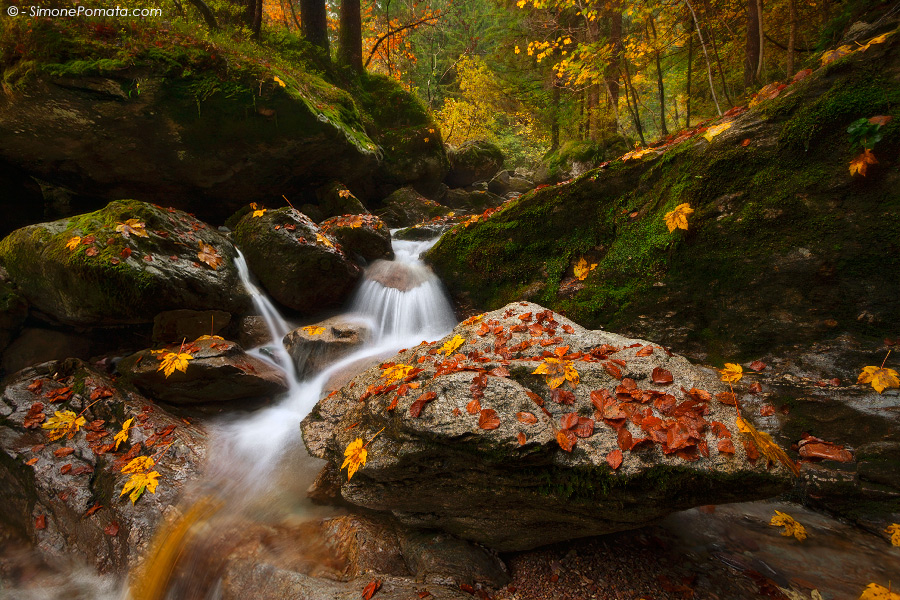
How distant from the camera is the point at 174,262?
4.68m

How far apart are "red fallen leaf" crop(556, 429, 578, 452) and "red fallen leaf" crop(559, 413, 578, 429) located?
2.0 inches

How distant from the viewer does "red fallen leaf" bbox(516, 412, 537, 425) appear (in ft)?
6.96

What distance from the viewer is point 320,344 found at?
17.3ft

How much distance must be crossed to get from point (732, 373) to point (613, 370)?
1751 mm

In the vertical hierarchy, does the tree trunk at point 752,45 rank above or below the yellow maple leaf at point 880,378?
above

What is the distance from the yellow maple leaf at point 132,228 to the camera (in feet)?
14.5

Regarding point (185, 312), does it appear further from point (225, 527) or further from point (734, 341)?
point (734, 341)

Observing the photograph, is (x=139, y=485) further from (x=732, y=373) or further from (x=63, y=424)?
(x=732, y=373)

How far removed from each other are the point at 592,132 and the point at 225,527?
13662 millimetres

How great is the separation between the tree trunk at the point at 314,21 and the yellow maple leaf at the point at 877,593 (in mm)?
13569

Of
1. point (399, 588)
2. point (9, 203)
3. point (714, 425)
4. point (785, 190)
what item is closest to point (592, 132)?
point (785, 190)

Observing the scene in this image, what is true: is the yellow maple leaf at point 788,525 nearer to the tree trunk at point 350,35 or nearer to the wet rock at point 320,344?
the wet rock at point 320,344

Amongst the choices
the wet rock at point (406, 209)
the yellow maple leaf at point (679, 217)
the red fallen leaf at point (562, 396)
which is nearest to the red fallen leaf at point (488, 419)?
the red fallen leaf at point (562, 396)

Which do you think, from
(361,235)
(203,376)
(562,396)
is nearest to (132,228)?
(203,376)
